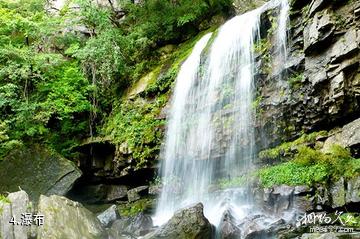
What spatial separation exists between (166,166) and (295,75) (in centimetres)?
490

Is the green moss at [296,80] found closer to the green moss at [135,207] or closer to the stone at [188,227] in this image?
the stone at [188,227]

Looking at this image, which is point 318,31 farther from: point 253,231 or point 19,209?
point 19,209

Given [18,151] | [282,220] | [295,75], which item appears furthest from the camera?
[18,151]

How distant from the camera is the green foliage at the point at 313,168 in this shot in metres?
6.98

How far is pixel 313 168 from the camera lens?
753cm

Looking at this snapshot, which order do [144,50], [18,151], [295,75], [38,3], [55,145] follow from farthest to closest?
1. [38,3]
2. [144,50]
3. [55,145]
4. [18,151]
5. [295,75]

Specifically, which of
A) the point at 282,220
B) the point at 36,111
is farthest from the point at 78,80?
the point at 282,220

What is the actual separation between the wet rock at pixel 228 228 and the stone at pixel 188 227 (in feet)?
0.82

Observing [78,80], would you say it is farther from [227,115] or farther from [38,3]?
[227,115]

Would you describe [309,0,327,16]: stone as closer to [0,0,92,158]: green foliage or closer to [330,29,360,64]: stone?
[330,29,360,64]: stone

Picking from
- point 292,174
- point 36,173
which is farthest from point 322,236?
point 36,173

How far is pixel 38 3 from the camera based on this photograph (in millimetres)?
16781

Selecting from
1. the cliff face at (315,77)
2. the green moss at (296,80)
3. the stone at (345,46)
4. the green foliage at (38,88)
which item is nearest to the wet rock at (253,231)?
the cliff face at (315,77)

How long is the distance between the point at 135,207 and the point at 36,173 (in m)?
3.74
